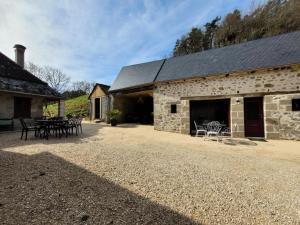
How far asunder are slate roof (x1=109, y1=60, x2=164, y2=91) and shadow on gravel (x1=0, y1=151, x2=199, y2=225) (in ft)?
29.9

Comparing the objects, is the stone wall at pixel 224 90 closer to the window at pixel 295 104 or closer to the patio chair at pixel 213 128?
the window at pixel 295 104

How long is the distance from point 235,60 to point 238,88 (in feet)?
6.07

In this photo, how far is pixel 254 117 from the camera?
332 inches

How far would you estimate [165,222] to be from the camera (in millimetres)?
1987

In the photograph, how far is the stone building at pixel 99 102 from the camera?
607 inches

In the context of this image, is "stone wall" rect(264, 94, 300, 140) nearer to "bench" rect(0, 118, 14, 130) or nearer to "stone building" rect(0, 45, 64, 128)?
"stone building" rect(0, 45, 64, 128)

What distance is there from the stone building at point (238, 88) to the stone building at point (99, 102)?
4.05m

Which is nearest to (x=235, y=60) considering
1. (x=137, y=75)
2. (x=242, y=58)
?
(x=242, y=58)

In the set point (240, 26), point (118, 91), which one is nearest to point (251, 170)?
point (118, 91)

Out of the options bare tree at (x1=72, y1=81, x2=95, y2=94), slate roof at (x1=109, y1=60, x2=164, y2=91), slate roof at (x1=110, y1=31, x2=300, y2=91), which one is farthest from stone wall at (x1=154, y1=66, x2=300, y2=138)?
bare tree at (x1=72, y1=81, x2=95, y2=94)

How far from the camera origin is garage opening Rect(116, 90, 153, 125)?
50.6ft

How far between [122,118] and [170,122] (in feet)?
20.7

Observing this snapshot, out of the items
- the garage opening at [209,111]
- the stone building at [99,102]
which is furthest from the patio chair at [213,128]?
the stone building at [99,102]

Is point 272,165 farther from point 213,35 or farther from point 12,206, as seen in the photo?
point 213,35
